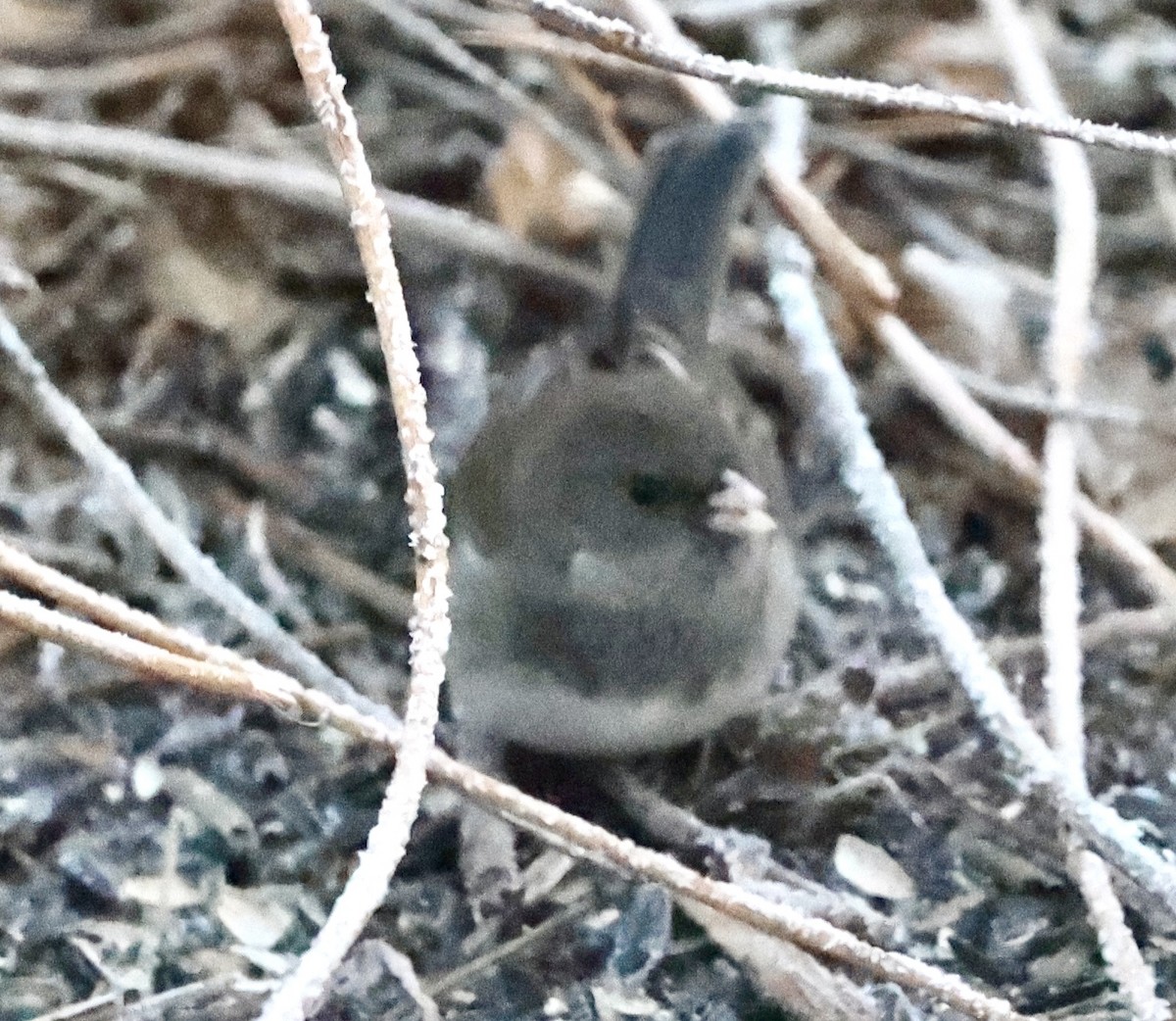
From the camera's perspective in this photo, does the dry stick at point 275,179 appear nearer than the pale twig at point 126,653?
No

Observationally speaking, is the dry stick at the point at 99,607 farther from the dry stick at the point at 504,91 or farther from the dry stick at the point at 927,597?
the dry stick at the point at 504,91

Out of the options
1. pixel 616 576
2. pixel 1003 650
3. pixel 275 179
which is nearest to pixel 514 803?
pixel 616 576

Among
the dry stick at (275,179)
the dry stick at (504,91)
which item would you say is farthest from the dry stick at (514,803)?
the dry stick at (504,91)

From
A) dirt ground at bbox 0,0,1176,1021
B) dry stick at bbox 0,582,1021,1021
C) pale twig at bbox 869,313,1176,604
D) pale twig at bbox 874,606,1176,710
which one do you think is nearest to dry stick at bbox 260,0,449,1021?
dry stick at bbox 0,582,1021,1021

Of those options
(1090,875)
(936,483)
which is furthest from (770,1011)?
(936,483)

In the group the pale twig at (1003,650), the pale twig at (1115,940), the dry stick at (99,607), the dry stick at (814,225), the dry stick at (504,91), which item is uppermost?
the dry stick at (504,91)

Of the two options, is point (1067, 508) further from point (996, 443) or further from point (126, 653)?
point (126, 653)

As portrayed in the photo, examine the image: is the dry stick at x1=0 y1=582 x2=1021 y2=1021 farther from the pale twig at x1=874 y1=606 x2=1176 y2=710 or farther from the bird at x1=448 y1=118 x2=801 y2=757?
the pale twig at x1=874 y1=606 x2=1176 y2=710
